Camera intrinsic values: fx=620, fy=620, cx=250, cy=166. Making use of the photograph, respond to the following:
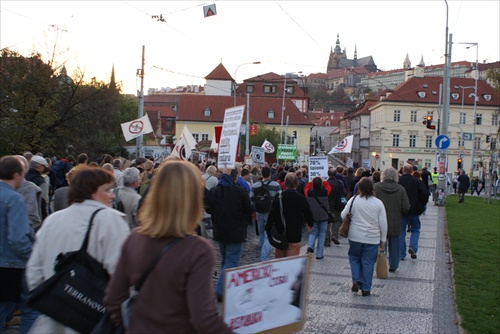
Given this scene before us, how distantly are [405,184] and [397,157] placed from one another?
263ft

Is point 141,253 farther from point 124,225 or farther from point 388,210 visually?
point 388,210

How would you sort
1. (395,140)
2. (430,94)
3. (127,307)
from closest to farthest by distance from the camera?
(127,307)
(430,94)
(395,140)

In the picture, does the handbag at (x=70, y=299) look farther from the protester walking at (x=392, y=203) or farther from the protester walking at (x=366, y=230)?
the protester walking at (x=392, y=203)

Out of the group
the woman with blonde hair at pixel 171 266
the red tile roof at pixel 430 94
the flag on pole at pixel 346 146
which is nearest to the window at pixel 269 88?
the red tile roof at pixel 430 94

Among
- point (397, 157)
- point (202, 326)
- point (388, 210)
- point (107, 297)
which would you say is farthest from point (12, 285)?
point (397, 157)

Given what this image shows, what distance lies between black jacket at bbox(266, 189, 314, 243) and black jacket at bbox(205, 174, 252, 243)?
2.76 feet

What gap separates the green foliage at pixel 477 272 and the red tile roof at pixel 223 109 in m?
66.9

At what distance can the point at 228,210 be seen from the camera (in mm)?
9141

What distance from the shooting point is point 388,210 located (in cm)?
1166

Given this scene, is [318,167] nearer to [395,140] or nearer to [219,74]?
[395,140]

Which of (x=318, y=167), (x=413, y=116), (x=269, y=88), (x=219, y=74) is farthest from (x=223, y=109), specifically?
(x=318, y=167)

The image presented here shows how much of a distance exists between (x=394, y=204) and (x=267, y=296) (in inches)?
308

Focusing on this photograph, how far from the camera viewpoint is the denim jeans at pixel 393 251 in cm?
1176

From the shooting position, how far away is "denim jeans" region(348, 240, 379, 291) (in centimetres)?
957
